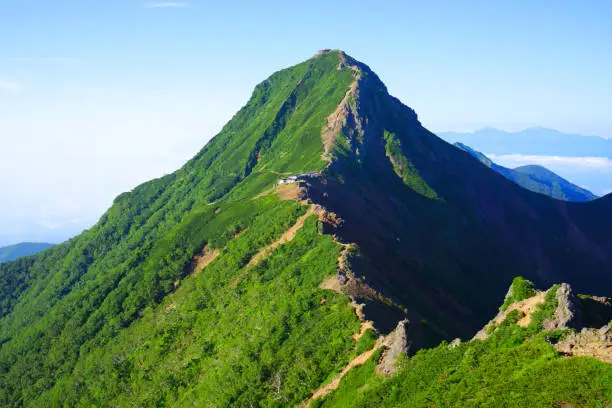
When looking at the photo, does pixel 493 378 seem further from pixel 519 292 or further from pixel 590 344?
pixel 519 292

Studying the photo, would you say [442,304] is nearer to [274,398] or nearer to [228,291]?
[228,291]

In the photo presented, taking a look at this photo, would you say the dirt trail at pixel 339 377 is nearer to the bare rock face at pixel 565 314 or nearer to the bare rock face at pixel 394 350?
the bare rock face at pixel 394 350

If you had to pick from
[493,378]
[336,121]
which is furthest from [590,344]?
[336,121]

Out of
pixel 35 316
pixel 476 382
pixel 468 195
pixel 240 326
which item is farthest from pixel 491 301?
pixel 35 316

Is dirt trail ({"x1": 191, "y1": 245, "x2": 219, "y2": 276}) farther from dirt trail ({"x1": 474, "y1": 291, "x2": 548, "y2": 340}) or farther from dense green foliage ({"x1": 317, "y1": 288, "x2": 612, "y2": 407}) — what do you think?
dirt trail ({"x1": 474, "y1": 291, "x2": 548, "y2": 340})

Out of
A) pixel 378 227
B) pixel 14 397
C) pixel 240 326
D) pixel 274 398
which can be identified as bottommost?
pixel 14 397
